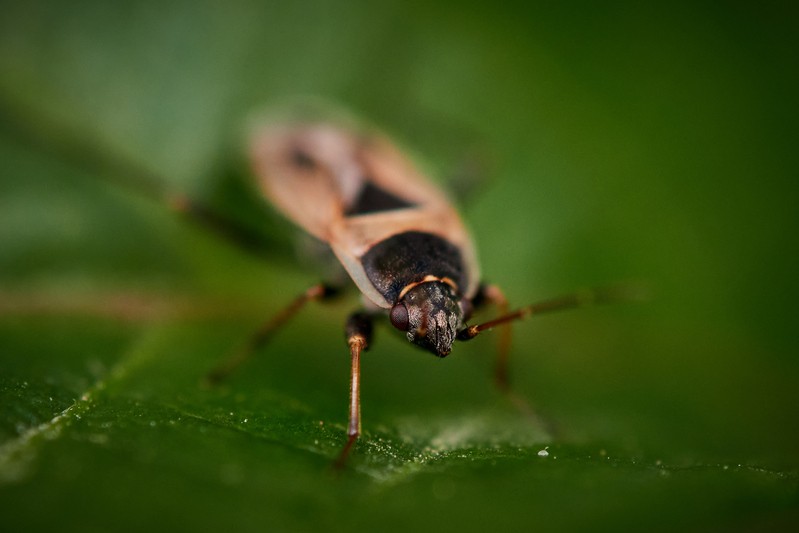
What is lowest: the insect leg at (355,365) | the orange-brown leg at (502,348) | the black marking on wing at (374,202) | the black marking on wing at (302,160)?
the insect leg at (355,365)

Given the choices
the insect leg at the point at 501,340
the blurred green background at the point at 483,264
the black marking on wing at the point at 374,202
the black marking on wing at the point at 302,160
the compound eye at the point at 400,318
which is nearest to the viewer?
the blurred green background at the point at 483,264

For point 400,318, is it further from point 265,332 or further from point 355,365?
point 265,332

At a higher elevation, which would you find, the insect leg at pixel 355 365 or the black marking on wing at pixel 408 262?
the black marking on wing at pixel 408 262

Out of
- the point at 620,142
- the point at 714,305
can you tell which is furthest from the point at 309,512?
the point at 620,142

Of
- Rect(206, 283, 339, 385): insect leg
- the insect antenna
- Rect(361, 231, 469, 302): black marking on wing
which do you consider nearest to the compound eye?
Rect(361, 231, 469, 302): black marking on wing

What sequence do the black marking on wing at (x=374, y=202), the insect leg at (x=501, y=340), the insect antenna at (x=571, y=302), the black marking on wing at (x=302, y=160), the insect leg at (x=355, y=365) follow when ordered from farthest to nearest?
the black marking on wing at (x=302, y=160), the black marking on wing at (x=374, y=202), the insect leg at (x=501, y=340), the insect antenna at (x=571, y=302), the insect leg at (x=355, y=365)

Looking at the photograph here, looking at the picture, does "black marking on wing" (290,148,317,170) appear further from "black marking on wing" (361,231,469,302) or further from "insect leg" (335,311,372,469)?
"insect leg" (335,311,372,469)

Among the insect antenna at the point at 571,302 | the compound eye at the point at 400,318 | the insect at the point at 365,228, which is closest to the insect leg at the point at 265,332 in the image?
the insect at the point at 365,228

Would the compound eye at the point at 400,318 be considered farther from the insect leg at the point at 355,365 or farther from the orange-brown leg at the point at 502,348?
the orange-brown leg at the point at 502,348

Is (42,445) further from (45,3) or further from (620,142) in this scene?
(620,142)
